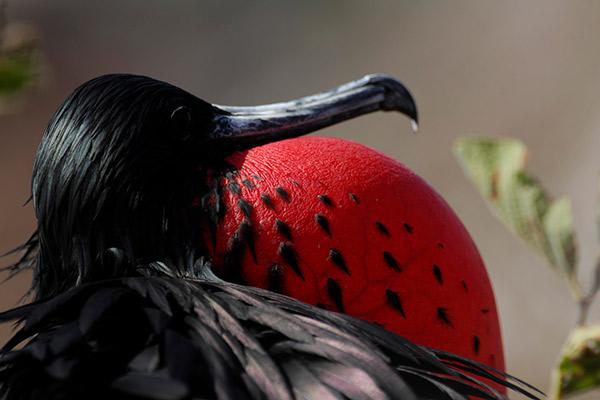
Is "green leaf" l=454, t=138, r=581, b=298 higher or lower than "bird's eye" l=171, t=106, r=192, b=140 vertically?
lower

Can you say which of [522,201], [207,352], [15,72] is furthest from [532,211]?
[15,72]

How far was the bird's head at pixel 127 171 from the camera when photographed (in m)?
1.21

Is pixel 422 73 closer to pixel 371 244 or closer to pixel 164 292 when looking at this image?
pixel 371 244

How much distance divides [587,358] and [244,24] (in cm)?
511

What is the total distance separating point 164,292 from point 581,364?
1.56 feet

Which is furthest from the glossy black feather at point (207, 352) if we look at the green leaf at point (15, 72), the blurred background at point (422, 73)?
the blurred background at point (422, 73)

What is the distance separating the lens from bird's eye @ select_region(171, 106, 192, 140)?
1.27 meters

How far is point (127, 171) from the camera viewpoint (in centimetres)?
122

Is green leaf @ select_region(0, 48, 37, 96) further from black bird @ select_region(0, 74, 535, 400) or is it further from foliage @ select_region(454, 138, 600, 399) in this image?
foliage @ select_region(454, 138, 600, 399)

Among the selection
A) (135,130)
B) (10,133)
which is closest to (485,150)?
(135,130)

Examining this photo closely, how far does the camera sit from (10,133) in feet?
19.2

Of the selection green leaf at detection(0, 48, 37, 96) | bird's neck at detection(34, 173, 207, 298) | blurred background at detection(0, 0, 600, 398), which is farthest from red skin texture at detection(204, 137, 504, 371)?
blurred background at detection(0, 0, 600, 398)

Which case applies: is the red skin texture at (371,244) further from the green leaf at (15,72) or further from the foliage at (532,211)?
the green leaf at (15,72)

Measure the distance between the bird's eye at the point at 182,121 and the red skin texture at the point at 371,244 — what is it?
71 mm
